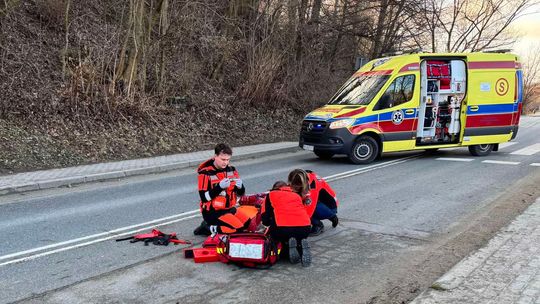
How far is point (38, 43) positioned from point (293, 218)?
13738 millimetres

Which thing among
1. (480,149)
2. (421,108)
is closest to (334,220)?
(421,108)

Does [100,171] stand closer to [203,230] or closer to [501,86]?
[203,230]

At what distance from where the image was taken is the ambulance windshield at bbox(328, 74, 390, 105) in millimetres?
12531

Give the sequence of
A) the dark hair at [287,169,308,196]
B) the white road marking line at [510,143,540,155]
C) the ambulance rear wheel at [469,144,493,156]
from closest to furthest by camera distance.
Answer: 1. the dark hair at [287,169,308,196]
2. the ambulance rear wheel at [469,144,493,156]
3. the white road marking line at [510,143,540,155]

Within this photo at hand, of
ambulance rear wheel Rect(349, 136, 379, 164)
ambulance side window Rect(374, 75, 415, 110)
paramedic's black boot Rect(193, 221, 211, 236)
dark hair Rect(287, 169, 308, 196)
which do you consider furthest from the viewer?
ambulance side window Rect(374, 75, 415, 110)

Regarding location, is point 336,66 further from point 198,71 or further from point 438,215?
point 438,215

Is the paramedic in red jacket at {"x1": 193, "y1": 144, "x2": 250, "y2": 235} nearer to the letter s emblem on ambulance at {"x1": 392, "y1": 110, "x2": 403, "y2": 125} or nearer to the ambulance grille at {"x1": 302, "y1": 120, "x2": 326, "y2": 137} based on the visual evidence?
the ambulance grille at {"x1": 302, "y1": 120, "x2": 326, "y2": 137}

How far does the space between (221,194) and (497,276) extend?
307 centimetres

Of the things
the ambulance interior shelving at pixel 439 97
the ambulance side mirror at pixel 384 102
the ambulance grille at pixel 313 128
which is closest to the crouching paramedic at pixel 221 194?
the ambulance grille at pixel 313 128

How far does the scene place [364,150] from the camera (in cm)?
1239

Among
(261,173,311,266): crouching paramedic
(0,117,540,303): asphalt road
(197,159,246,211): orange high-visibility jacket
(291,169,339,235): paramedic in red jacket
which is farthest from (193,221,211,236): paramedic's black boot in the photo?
(291,169,339,235): paramedic in red jacket

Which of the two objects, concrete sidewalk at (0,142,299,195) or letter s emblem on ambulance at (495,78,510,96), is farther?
letter s emblem on ambulance at (495,78,510,96)

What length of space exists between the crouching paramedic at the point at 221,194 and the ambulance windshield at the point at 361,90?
7.59 m

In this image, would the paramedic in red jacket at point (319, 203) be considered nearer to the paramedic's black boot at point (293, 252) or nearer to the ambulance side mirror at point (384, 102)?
the paramedic's black boot at point (293, 252)
